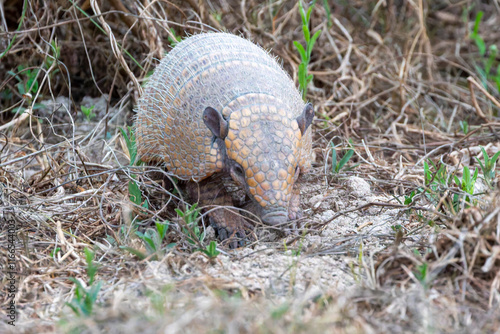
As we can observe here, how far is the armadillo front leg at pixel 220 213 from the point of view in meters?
4.02

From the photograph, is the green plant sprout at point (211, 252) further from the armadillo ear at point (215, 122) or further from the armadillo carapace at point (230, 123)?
the armadillo ear at point (215, 122)

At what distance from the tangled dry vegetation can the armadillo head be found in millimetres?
312

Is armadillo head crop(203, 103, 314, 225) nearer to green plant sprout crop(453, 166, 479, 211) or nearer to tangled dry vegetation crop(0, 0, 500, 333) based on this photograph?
tangled dry vegetation crop(0, 0, 500, 333)

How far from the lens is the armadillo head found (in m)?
3.42

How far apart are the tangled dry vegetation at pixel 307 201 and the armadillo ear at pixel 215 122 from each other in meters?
0.67

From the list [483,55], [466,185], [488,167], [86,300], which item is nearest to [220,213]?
[86,300]

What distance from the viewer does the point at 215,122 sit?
3588mm

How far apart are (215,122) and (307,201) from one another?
4.42ft

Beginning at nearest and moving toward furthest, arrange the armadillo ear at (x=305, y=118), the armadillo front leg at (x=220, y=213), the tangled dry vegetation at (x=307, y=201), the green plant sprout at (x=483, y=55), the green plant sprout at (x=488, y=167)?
the tangled dry vegetation at (x=307, y=201) < the armadillo ear at (x=305, y=118) < the green plant sprout at (x=488, y=167) < the armadillo front leg at (x=220, y=213) < the green plant sprout at (x=483, y=55)

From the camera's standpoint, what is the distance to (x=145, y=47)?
6.20 meters

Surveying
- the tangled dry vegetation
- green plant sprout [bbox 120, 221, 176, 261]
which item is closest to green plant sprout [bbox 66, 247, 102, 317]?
Answer: the tangled dry vegetation

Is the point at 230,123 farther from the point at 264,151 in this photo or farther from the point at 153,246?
the point at 153,246

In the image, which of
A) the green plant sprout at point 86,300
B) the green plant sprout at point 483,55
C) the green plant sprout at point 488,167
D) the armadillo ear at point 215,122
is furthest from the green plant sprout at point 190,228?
the green plant sprout at point 483,55

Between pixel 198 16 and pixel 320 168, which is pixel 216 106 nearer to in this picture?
pixel 320 168
